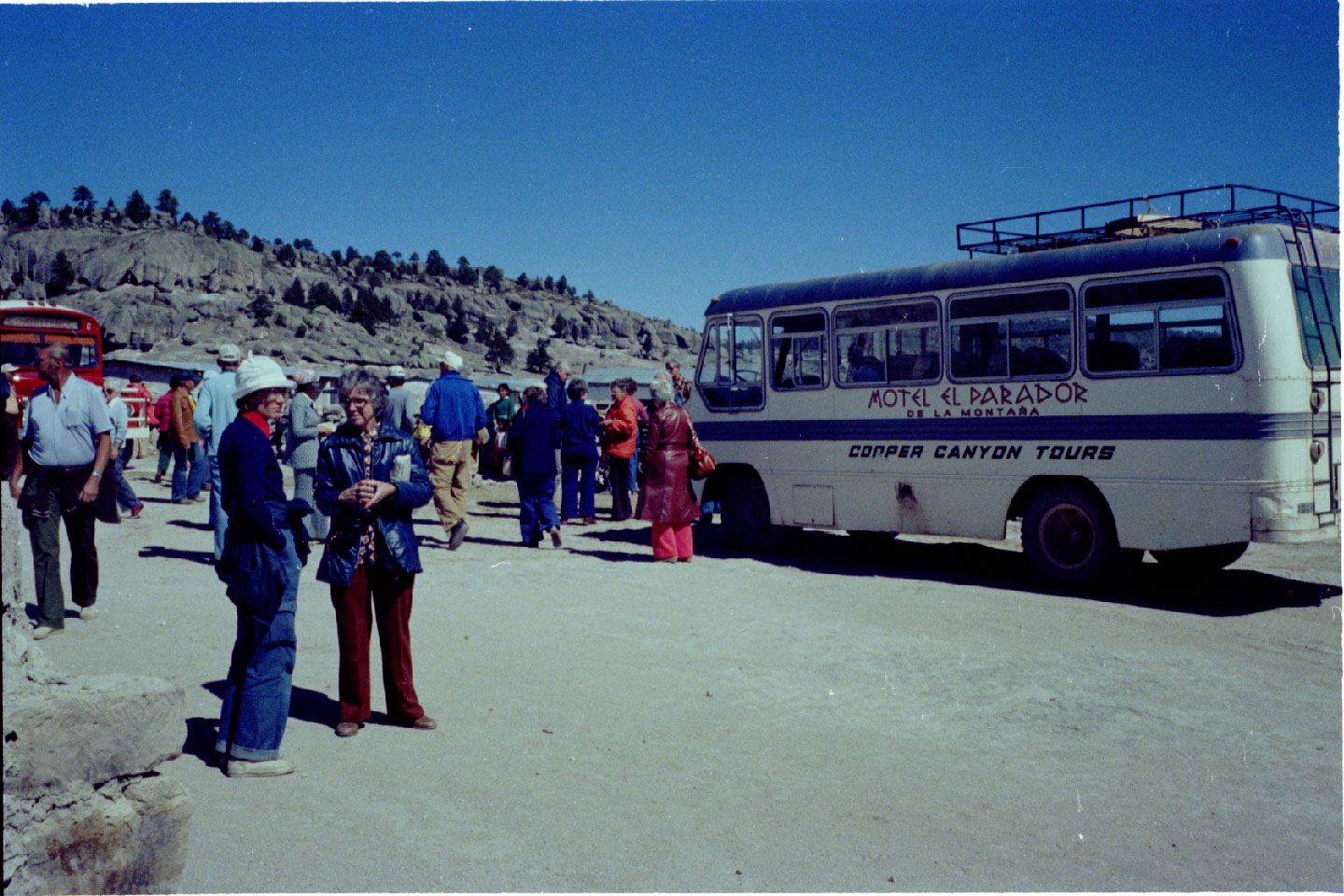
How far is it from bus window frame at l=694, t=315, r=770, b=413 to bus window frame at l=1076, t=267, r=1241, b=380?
11.3 feet

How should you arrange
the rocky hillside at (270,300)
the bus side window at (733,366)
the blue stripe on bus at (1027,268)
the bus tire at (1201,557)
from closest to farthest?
the blue stripe on bus at (1027,268)
the bus tire at (1201,557)
the bus side window at (733,366)
the rocky hillside at (270,300)

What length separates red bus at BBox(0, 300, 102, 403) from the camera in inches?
949

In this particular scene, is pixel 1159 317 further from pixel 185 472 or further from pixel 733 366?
pixel 185 472

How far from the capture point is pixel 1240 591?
372 inches

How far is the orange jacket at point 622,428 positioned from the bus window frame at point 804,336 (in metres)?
2.71

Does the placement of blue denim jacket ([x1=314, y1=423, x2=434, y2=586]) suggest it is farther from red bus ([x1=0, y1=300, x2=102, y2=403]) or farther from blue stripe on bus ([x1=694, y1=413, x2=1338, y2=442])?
red bus ([x1=0, y1=300, x2=102, y2=403])

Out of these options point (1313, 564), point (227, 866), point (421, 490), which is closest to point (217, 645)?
point (421, 490)

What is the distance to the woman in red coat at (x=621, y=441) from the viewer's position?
14.0m

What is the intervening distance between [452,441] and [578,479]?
3.48 meters

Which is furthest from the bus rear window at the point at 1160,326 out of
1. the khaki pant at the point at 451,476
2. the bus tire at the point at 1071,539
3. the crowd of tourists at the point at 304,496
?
the khaki pant at the point at 451,476

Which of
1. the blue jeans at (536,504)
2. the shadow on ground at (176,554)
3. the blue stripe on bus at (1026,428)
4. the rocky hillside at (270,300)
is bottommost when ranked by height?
the shadow on ground at (176,554)

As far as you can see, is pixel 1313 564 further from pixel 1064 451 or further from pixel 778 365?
pixel 778 365

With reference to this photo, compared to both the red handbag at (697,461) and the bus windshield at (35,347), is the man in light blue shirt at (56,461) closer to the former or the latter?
the red handbag at (697,461)

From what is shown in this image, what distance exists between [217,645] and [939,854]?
4.86 m
